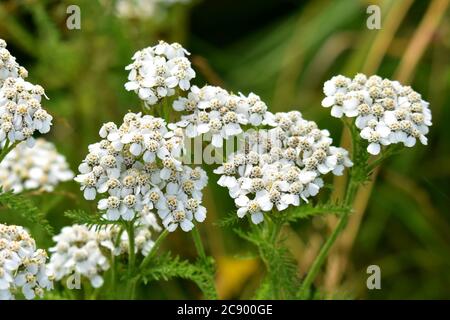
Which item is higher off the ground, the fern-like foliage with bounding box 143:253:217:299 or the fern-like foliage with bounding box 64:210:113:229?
the fern-like foliage with bounding box 64:210:113:229

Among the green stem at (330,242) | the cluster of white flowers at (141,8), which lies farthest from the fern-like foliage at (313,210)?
the cluster of white flowers at (141,8)

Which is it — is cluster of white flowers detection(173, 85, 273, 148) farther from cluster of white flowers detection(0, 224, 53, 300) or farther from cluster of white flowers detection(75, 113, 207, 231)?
cluster of white flowers detection(0, 224, 53, 300)

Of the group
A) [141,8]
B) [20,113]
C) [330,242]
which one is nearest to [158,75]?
[20,113]

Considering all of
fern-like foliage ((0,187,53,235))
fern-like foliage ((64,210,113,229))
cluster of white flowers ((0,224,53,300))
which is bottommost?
cluster of white flowers ((0,224,53,300))

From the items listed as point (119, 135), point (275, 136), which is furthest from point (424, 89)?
point (119, 135)

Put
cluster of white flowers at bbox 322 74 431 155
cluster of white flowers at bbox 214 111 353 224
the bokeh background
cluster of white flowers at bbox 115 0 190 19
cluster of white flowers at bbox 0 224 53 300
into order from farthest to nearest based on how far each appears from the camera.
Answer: cluster of white flowers at bbox 115 0 190 19 < the bokeh background < cluster of white flowers at bbox 322 74 431 155 < cluster of white flowers at bbox 214 111 353 224 < cluster of white flowers at bbox 0 224 53 300

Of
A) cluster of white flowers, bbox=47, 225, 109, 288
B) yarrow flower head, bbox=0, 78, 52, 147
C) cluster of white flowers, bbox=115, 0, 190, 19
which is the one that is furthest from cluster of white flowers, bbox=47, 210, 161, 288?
cluster of white flowers, bbox=115, 0, 190, 19
